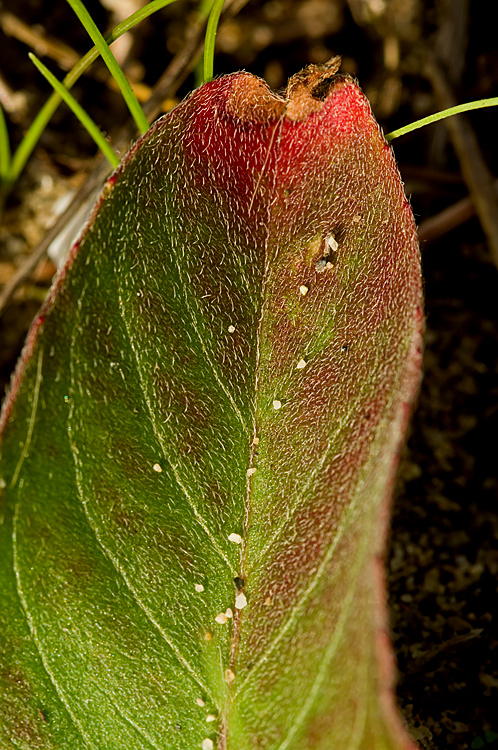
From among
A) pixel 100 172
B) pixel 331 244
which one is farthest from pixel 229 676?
pixel 100 172

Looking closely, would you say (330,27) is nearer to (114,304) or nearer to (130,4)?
(130,4)

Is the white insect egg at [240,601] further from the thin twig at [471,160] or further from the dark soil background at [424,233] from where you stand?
the thin twig at [471,160]

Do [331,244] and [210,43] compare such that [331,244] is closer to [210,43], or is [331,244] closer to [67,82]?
[210,43]

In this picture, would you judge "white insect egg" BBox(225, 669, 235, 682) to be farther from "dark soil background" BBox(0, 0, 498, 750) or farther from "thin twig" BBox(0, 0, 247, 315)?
"thin twig" BBox(0, 0, 247, 315)

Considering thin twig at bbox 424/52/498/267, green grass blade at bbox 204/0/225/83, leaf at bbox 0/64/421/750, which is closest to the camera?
leaf at bbox 0/64/421/750

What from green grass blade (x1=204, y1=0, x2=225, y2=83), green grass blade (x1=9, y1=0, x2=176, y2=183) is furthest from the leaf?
green grass blade (x1=9, y1=0, x2=176, y2=183)

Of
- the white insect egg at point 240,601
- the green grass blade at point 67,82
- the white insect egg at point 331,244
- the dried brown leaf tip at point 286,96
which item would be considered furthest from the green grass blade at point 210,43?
the white insect egg at point 240,601

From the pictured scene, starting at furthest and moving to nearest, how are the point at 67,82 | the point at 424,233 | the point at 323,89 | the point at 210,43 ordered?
the point at 424,233 → the point at 67,82 → the point at 210,43 → the point at 323,89
